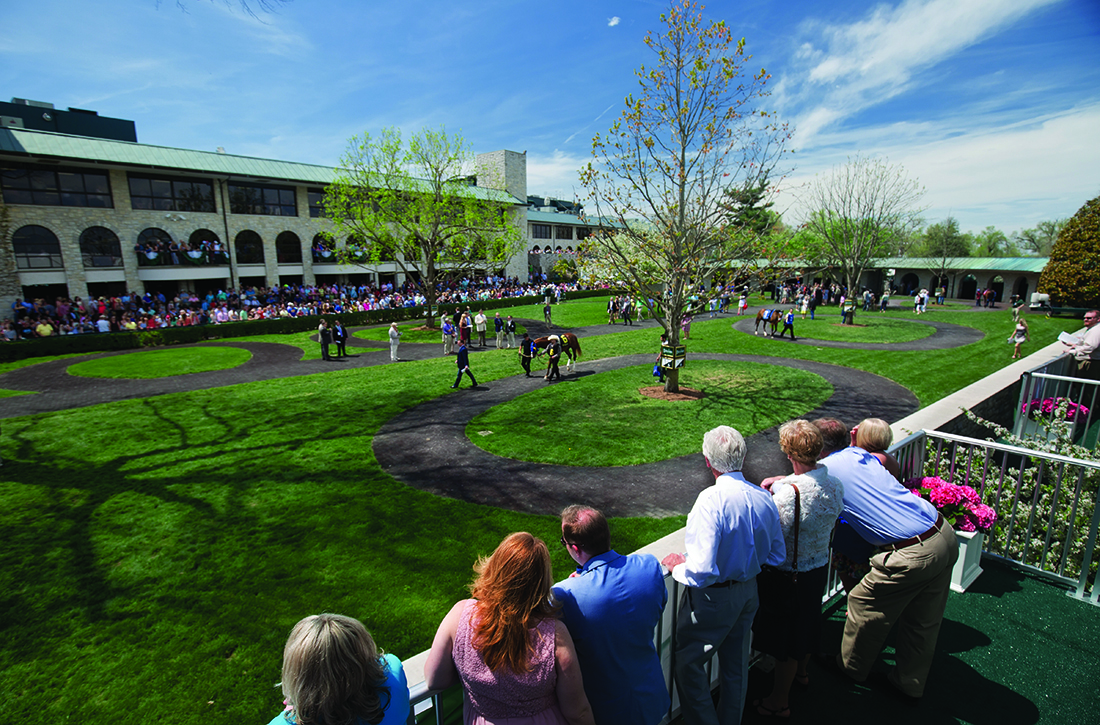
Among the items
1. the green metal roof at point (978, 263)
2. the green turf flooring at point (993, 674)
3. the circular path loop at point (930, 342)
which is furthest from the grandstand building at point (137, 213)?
the green metal roof at point (978, 263)

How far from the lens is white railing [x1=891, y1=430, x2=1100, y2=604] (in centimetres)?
432

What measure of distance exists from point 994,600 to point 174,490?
36.5 feet

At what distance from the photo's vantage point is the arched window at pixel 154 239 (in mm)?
31125

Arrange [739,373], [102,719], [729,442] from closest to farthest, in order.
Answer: [729,442] → [102,719] → [739,373]

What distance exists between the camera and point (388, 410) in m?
13.5

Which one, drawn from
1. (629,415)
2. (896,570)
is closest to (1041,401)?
(896,570)

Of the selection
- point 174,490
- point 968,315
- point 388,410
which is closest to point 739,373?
point 388,410

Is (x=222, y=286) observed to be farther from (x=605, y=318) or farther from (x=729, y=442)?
(x=729, y=442)

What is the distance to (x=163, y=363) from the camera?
20672mm

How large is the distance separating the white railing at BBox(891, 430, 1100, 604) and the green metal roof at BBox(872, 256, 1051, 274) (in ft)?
167

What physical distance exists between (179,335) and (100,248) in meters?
10.2

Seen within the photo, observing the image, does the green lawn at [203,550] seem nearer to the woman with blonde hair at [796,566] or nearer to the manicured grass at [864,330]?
the woman with blonde hair at [796,566]

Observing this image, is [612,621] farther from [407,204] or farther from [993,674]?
[407,204]

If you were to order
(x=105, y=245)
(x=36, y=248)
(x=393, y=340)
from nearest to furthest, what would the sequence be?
(x=393, y=340), (x=36, y=248), (x=105, y=245)
